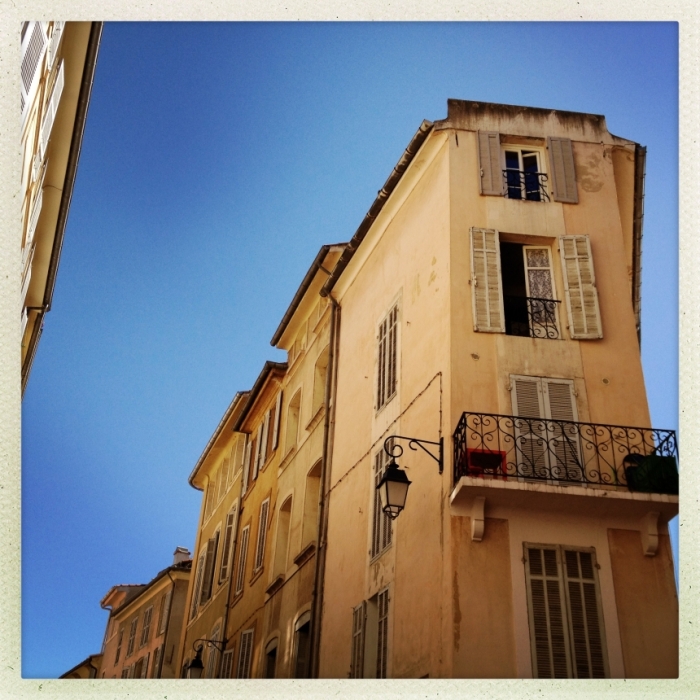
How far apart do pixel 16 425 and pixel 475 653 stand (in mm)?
3802

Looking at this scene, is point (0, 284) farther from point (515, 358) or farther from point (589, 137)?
point (589, 137)

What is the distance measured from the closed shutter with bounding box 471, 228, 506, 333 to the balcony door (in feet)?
2.25

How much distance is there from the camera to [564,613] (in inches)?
315

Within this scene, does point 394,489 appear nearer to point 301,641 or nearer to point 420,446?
point 420,446

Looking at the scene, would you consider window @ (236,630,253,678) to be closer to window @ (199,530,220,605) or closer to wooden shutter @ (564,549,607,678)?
window @ (199,530,220,605)

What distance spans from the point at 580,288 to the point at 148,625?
15757 mm

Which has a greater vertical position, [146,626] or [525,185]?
[525,185]

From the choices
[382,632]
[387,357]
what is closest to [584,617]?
[382,632]

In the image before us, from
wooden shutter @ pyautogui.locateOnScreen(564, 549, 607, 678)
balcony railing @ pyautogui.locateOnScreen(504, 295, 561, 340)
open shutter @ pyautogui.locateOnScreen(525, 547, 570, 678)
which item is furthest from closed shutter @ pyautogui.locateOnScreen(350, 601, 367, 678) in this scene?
balcony railing @ pyautogui.locateOnScreen(504, 295, 561, 340)

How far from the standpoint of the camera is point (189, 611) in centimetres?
1762

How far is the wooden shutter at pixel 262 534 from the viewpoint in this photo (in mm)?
14225

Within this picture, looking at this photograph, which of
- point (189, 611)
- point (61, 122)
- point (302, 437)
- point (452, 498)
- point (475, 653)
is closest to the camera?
point (475, 653)
